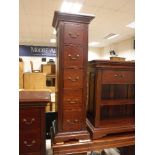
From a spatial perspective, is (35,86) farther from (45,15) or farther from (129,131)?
(129,131)

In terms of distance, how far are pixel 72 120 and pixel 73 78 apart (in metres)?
0.41

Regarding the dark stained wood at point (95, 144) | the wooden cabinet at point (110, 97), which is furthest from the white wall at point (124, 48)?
the dark stained wood at point (95, 144)

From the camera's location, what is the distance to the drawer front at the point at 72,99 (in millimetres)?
1553

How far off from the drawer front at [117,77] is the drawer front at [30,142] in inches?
33.2

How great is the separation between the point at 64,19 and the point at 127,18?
110 inches

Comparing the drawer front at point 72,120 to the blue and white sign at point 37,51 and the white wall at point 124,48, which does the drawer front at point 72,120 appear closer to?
the white wall at point 124,48

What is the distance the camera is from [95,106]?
5.56ft

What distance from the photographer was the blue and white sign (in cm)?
764

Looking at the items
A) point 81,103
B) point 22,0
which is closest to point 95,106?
point 81,103

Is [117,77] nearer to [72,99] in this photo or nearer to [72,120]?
[72,99]

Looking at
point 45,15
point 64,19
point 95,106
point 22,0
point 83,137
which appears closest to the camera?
point 64,19

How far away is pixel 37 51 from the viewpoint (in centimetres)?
779

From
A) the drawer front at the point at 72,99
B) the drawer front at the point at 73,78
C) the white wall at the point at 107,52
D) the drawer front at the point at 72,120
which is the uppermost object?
the white wall at the point at 107,52
